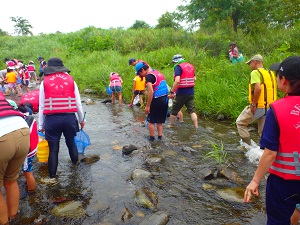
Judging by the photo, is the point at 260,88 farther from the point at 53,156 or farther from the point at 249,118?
the point at 53,156

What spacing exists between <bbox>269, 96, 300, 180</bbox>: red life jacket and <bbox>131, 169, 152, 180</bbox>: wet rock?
2.59 m

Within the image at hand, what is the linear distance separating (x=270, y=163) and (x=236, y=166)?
2.81 metres

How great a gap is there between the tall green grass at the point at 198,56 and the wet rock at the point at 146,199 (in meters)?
4.73

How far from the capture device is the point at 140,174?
437 cm

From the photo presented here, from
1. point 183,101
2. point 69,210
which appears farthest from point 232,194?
point 183,101

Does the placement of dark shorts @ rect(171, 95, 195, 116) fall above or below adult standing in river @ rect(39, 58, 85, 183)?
below

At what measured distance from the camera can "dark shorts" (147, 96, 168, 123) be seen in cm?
570

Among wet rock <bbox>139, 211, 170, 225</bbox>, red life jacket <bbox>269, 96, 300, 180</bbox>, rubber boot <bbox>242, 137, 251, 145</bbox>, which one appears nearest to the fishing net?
wet rock <bbox>139, 211, 170, 225</bbox>

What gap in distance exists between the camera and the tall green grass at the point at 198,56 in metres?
8.55

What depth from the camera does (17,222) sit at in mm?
3193

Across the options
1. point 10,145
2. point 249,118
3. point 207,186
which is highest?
point 10,145

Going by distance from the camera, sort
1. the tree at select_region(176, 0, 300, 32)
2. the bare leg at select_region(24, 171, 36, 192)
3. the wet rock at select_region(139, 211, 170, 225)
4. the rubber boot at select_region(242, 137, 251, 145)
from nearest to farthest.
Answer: the wet rock at select_region(139, 211, 170, 225) → the bare leg at select_region(24, 171, 36, 192) → the rubber boot at select_region(242, 137, 251, 145) → the tree at select_region(176, 0, 300, 32)

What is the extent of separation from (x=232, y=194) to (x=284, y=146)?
1929mm

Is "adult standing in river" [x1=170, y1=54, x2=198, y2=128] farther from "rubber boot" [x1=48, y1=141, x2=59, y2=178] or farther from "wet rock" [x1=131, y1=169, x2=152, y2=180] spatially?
"rubber boot" [x1=48, y1=141, x2=59, y2=178]
